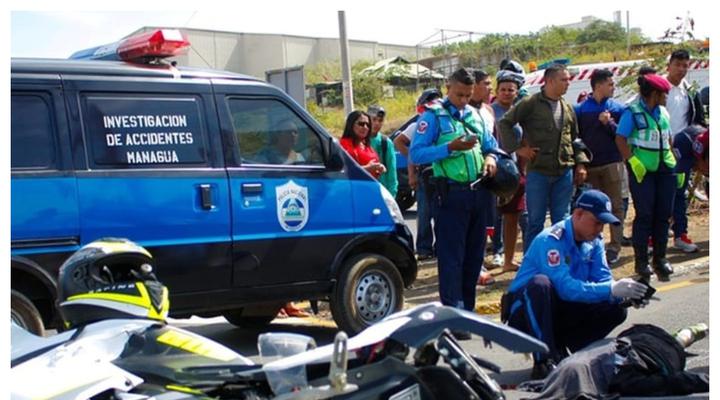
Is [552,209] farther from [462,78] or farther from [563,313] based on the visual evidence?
[563,313]

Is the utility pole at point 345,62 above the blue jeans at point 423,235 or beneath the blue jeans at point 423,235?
above

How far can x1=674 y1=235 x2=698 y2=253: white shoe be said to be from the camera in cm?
930

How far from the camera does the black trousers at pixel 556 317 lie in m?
5.36

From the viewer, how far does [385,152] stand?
30.5 ft

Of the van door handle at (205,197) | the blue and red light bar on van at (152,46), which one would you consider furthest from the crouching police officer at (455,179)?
the blue and red light bar on van at (152,46)

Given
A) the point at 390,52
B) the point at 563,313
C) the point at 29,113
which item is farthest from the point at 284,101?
the point at 390,52

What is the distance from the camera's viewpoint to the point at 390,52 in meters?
59.2

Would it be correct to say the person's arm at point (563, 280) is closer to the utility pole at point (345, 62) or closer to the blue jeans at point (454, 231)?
the blue jeans at point (454, 231)

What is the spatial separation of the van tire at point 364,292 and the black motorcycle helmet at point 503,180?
0.97m

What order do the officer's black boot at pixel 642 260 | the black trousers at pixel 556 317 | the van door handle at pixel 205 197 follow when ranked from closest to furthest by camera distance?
the black trousers at pixel 556 317 → the van door handle at pixel 205 197 → the officer's black boot at pixel 642 260

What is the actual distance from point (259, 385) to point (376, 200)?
4169 mm

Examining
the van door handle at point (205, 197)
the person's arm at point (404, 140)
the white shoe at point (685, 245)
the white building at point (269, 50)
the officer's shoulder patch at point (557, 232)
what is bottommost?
the white shoe at point (685, 245)

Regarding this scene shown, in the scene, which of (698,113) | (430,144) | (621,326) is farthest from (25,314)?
(698,113)

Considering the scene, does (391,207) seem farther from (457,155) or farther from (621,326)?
(621,326)
